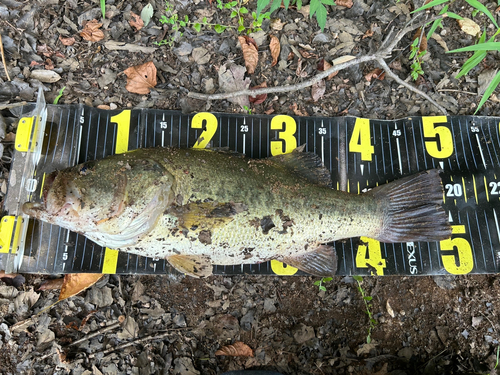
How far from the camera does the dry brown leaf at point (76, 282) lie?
3.40 meters

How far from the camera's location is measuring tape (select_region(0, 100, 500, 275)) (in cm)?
350

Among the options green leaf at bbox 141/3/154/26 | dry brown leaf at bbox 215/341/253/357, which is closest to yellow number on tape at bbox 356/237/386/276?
dry brown leaf at bbox 215/341/253/357

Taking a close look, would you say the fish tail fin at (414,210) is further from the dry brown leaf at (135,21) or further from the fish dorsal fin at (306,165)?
the dry brown leaf at (135,21)

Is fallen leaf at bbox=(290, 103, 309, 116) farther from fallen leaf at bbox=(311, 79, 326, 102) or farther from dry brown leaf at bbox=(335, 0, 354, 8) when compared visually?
dry brown leaf at bbox=(335, 0, 354, 8)

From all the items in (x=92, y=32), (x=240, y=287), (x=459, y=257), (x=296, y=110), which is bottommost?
(x=240, y=287)

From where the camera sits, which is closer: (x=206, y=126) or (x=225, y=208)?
(x=225, y=208)

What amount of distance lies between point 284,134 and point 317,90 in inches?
27.7

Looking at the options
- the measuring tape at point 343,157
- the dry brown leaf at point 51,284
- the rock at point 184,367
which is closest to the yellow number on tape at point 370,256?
the measuring tape at point 343,157

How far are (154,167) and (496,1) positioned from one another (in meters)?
4.80

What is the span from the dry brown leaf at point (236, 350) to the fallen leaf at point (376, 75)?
136 inches

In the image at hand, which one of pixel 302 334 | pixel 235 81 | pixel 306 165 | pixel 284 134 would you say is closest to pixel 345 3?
pixel 235 81

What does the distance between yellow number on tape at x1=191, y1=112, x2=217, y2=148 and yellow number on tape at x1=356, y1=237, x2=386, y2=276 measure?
7.01ft

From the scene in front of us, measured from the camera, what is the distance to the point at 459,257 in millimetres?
3584

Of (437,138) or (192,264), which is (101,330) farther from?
(437,138)
